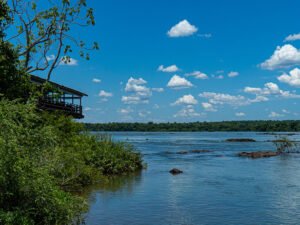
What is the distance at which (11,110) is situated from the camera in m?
14.7

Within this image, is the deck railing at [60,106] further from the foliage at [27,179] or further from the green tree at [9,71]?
the foliage at [27,179]

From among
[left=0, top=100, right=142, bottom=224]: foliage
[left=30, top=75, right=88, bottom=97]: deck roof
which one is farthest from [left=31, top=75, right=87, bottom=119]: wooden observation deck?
[left=0, top=100, right=142, bottom=224]: foliage

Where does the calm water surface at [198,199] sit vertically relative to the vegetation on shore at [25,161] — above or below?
below

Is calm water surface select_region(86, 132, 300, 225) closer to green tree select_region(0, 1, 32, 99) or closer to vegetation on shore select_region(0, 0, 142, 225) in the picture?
vegetation on shore select_region(0, 0, 142, 225)

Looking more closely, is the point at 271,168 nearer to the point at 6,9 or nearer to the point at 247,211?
the point at 247,211

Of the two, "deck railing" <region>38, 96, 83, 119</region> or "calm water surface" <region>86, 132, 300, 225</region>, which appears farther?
"deck railing" <region>38, 96, 83, 119</region>

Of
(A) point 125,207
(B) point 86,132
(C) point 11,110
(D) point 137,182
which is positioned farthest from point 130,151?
(C) point 11,110

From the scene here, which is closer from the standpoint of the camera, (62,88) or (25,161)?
(25,161)

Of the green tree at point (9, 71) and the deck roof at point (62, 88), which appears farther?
the deck roof at point (62, 88)

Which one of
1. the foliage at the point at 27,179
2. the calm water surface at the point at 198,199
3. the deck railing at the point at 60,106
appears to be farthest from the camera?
the deck railing at the point at 60,106

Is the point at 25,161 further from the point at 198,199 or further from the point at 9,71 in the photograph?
the point at 198,199

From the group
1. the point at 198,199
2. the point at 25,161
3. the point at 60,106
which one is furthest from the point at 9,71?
the point at 60,106

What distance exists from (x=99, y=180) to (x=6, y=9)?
13.0 m

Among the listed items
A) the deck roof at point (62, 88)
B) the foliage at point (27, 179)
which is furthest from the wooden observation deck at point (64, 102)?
the foliage at point (27, 179)
